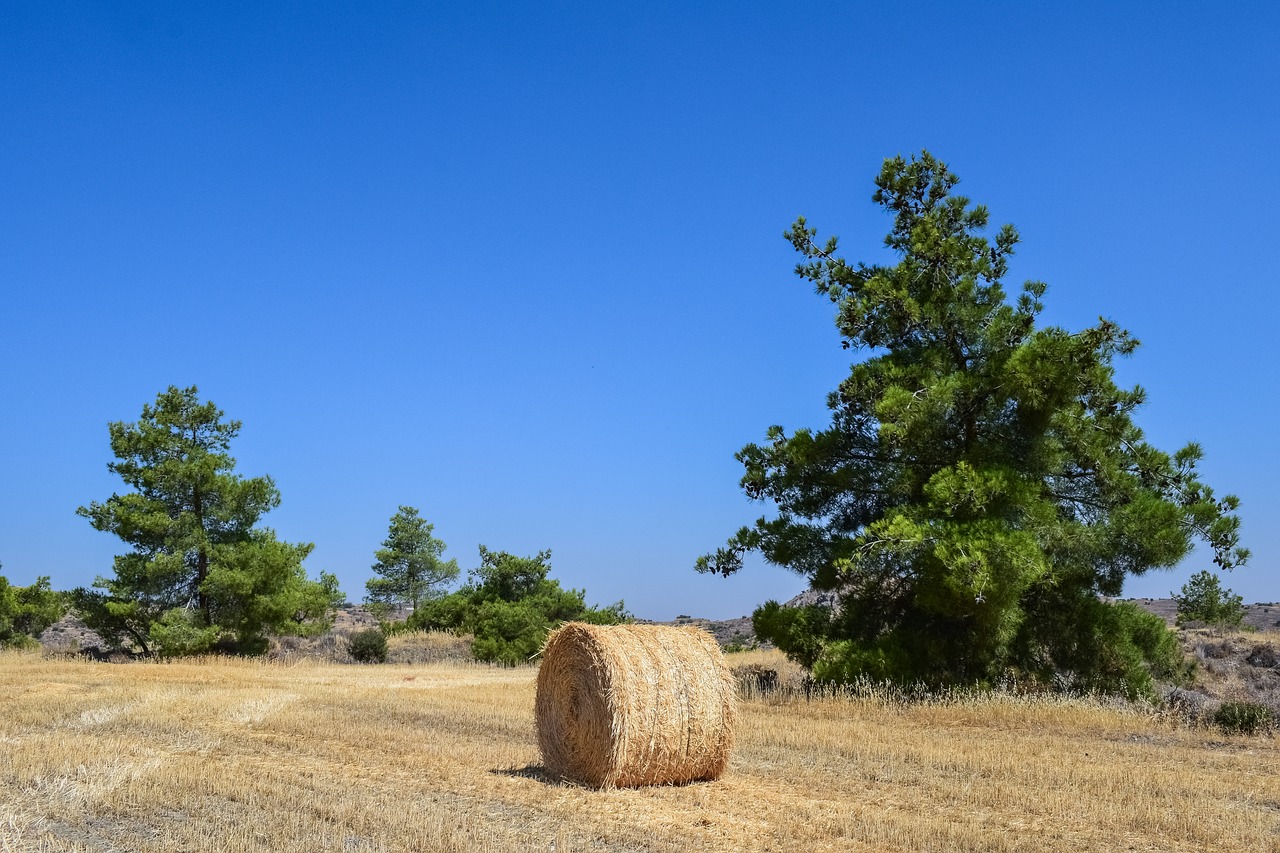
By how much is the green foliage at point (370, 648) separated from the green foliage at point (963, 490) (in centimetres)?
1572

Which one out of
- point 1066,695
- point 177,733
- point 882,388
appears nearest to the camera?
point 177,733

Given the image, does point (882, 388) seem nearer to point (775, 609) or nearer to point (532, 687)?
point (775, 609)

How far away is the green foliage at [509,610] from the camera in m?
32.7

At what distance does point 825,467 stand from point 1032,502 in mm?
4145

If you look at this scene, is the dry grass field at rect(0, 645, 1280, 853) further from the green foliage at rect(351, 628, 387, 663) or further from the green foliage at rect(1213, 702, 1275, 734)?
the green foliage at rect(351, 628, 387, 663)

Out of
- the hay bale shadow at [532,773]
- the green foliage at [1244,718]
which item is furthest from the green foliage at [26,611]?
the green foliage at [1244,718]

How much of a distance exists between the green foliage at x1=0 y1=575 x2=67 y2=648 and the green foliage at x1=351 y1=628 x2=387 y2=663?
958cm

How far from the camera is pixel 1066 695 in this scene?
18.1m

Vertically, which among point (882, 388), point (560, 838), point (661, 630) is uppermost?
point (882, 388)

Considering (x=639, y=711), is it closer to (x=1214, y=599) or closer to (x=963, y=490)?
(x=963, y=490)

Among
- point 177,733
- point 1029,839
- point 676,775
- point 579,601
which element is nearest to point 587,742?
point 676,775

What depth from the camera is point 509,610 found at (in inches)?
1309

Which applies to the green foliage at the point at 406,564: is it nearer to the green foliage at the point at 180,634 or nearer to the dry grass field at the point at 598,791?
the green foliage at the point at 180,634

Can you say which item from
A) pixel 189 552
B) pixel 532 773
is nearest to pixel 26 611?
pixel 189 552
